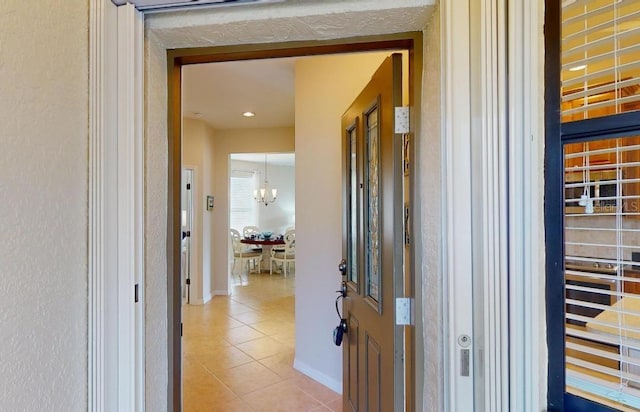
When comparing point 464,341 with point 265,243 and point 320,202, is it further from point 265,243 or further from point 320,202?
point 265,243

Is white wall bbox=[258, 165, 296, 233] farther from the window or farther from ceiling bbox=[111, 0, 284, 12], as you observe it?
the window

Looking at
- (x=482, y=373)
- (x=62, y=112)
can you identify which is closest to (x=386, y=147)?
Result: (x=482, y=373)

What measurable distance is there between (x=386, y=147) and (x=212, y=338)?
315 centimetres

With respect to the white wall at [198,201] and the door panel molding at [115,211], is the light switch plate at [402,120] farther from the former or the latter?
the white wall at [198,201]

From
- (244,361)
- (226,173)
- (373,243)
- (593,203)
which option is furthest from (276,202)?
(593,203)

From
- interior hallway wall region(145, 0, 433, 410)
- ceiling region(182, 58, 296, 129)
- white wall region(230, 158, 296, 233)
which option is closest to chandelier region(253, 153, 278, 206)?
white wall region(230, 158, 296, 233)

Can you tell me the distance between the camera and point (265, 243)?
22.7ft

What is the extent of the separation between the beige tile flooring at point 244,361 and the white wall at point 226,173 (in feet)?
1.60

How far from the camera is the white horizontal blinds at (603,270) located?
73 cm

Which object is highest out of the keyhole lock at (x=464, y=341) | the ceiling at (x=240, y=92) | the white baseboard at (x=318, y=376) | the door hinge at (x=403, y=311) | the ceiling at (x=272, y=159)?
the ceiling at (x=240, y=92)

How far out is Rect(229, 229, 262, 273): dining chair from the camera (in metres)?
7.06

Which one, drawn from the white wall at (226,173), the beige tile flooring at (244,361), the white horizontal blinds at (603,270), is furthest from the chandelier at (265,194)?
the white horizontal blinds at (603,270)

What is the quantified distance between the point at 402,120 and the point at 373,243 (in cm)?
62

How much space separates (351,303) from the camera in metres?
1.83
